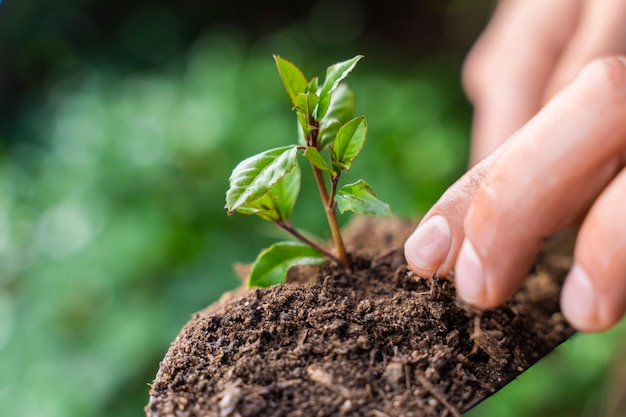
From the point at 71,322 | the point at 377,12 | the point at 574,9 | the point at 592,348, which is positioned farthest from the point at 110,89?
the point at 592,348

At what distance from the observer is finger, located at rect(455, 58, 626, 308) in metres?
0.79

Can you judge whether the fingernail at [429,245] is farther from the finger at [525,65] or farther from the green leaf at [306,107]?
the finger at [525,65]

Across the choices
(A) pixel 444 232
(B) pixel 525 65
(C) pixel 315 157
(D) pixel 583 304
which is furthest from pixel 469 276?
(B) pixel 525 65

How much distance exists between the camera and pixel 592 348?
194 cm

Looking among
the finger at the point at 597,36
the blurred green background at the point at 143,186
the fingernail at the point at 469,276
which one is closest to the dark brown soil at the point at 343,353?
the fingernail at the point at 469,276

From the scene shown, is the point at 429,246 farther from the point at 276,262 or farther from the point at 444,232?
the point at 276,262

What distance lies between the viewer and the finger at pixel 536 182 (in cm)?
79

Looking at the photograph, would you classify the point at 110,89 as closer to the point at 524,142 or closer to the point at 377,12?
the point at 377,12

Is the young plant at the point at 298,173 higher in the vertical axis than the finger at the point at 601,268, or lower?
higher

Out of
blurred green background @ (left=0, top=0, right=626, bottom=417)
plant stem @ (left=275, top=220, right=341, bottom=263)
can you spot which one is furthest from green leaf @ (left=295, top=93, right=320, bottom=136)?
blurred green background @ (left=0, top=0, right=626, bottom=417)

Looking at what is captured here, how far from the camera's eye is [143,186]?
2.25 m

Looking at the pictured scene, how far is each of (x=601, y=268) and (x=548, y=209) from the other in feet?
0.35

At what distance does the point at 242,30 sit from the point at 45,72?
109 centimetres

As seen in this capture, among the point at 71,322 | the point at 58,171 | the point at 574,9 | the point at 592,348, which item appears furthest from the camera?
the point at 58,171
